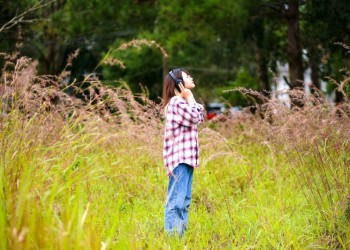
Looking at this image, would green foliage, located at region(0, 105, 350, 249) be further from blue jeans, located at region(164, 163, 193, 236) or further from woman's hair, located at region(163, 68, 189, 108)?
woman's hair, located at region(163, 68, 189, 108)

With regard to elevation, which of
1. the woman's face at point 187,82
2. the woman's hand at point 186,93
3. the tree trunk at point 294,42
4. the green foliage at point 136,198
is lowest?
the green foliage at point 136,198

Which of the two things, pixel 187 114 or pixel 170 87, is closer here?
pixel 187 114

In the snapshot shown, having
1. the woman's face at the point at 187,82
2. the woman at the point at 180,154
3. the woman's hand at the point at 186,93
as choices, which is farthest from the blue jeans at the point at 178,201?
the woman's face at the point at 187,82

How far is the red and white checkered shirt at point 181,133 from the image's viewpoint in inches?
199

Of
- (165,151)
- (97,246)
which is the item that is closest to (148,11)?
(165,151)

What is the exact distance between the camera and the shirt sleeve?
5059 mm

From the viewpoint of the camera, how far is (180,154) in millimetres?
5055

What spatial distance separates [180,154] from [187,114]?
1.03 ft

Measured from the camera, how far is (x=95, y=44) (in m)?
25.8

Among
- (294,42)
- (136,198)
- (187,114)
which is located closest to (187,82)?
(187,114)

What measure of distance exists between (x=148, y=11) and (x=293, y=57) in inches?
196

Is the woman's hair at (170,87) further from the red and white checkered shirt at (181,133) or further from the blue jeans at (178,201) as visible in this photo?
the blue jeans at (178,201)

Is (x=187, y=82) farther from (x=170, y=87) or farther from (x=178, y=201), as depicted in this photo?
(x=178, y=201)

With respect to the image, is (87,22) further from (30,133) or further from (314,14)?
(30,133)
